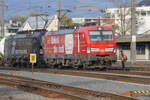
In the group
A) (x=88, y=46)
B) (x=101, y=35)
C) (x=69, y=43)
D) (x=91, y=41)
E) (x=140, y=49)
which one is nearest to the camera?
(x=88, y=46)

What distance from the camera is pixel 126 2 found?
7419cm

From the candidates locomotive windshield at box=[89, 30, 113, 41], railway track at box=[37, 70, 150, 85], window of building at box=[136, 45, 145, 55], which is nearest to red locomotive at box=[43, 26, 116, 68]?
locomotive windshield at box=[89, 30, 113, 41]

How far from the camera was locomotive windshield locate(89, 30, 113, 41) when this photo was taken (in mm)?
28391

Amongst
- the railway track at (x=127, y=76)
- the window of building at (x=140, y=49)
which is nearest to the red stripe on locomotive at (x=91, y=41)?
the railway track at (x=127, y=76)

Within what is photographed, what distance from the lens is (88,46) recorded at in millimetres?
27844

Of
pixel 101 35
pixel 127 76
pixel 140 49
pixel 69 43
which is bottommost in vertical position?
pixel 127 76

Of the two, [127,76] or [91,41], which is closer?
[127,76]

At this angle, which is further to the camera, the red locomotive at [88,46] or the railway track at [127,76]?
the red locomotive at [88,46]

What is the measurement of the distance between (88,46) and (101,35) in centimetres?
151

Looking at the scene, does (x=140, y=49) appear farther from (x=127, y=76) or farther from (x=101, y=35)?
(x=127, y=76)

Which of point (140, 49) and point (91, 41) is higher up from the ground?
point (91, 41)

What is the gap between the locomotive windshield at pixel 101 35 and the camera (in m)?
28.4

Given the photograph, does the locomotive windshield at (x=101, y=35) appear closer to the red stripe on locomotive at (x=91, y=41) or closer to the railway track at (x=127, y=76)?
the red stripe on locomotive at (x=91, y=41)

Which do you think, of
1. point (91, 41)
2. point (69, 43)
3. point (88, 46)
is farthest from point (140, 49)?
point (88, 46)
